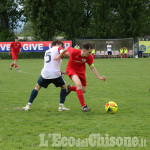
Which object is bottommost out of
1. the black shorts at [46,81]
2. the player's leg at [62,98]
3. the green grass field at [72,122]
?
the green grass field at [72,122]

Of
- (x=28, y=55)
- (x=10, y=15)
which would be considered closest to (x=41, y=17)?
(x=28, y=55)

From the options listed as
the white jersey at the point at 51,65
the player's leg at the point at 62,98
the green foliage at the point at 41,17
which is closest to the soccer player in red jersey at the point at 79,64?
the white jersey at the point at 51,65

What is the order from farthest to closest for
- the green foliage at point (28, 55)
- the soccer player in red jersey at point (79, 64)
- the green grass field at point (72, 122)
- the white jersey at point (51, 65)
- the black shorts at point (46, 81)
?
1. the green foliage at point (28, 55)
2. the black shorts at point (46, 81)
3. the white jersey at point (51, 65)
4. the soccer player in red jersey at point (79, 64)
5. the green grass field at point (72, 122)

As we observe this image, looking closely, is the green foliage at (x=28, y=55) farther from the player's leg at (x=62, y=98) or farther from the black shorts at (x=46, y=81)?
the black shorts at (x=46, y=81)

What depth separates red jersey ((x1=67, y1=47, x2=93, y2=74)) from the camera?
746cm

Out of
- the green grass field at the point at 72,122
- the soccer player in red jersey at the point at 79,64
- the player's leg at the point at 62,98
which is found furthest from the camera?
the player's leg at the point at 62,98

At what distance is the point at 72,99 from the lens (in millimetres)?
9523

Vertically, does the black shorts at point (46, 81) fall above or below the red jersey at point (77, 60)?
below

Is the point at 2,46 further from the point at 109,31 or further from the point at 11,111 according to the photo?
the point at 11,111

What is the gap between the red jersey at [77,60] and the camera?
294 inches

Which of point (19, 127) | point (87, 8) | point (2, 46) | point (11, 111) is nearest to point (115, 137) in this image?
point (19, 127)

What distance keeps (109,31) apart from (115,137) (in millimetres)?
40639

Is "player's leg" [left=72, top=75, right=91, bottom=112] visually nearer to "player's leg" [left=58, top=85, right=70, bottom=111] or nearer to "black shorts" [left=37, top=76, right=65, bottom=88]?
"black shorts" [left=37, top=76, right=65, bottom=88]

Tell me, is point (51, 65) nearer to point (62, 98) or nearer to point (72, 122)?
point (62, 98)
